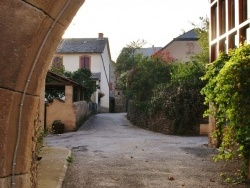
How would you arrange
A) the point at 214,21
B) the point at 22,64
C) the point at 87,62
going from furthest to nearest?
the point at 87,62, the point at 214,21, the point at 22,64

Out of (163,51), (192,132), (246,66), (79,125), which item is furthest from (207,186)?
(163,51)

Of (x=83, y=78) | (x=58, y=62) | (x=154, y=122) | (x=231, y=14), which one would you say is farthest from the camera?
(x=58, y=62)

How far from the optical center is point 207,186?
24.2 feet

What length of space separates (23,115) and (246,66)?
5819mm

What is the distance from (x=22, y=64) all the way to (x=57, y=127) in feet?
62.7

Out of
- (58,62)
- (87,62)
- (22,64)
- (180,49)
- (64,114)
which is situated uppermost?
(180,49)

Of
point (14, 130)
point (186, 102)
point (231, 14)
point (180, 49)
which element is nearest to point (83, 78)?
point (180, 49)

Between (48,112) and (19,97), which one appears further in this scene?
(48,112)

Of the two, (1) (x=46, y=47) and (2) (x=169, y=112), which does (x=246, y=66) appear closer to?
(1) (x=46, y=47)

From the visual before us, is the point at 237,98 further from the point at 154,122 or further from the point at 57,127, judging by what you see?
the point at 154,122

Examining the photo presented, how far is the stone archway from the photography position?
2438 millimetres

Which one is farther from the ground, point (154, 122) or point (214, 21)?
point (214, 21)

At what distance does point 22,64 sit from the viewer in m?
2.49

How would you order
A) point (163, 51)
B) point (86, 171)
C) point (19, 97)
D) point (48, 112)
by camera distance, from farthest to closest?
point (163, 51)
point (48, 112)
point (86, 171)
point (19, 97)
